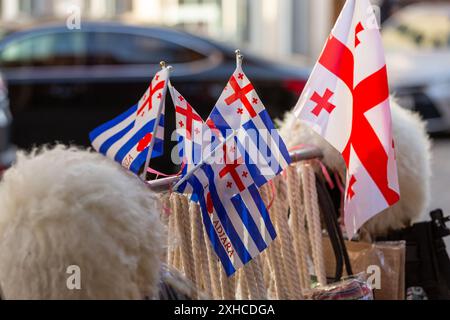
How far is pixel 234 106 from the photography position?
2.18 metres

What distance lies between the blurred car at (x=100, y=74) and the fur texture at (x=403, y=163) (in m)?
4.81

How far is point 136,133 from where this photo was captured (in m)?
2.17

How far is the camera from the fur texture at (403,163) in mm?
2738

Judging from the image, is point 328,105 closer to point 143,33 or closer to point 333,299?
point 333,299

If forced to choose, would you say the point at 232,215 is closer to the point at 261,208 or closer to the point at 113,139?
the point at 261,208

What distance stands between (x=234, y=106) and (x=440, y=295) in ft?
3.13

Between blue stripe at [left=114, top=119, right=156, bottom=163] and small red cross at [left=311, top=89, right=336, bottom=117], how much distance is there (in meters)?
0.48

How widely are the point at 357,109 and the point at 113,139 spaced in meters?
0.62

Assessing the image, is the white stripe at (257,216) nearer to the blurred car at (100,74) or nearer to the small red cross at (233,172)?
the small red cross at (233,172)

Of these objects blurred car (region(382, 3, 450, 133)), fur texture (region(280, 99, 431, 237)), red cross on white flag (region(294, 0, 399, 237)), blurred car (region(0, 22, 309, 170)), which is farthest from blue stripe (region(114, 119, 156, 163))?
blurred car (region(382, 3, 450, 133))

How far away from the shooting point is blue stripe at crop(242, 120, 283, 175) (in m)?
2.11

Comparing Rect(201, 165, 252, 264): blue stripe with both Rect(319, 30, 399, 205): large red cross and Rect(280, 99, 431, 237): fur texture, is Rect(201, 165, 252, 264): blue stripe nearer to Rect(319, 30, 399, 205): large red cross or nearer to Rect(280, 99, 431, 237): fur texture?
Rect(319, 30, 399, 205): large red cross

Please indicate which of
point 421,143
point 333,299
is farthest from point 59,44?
point 333,299

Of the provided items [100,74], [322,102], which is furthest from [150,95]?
[100,74]
